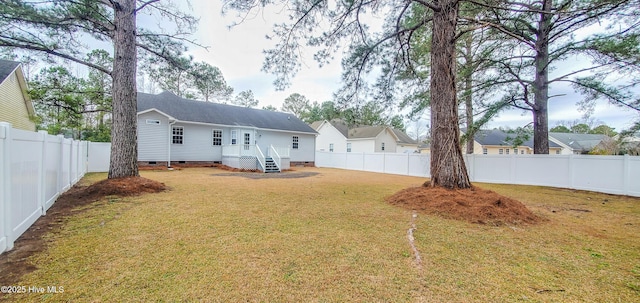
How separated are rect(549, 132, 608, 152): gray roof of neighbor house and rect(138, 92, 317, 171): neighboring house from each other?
121 ft

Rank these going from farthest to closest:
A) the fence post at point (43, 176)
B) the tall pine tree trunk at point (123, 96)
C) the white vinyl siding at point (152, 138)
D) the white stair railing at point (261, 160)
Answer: the white stair railing at point (261, 160) < the white vinyl siding at point (152, 138) < the tall pine tree trunk at point (123, 96) < the fence post at point (43, 176)

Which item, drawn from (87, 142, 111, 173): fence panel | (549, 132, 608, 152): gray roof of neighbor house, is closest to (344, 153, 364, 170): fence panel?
(87, 142, 111, 173): fence panel

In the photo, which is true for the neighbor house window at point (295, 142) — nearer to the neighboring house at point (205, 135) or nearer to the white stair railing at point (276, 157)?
the neighboring house at point (205, 135)

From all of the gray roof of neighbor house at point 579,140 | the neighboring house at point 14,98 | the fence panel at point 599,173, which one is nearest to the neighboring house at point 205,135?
the neighboring house at point 14,98

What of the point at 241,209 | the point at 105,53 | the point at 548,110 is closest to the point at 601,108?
the point at 548,110

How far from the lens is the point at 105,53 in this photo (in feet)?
41.6

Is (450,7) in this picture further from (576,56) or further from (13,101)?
(13,101)

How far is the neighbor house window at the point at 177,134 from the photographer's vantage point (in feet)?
48.4

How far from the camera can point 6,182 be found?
267 cm

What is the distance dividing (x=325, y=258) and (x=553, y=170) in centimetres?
1158

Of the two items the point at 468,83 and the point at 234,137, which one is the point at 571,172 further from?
the point at 234,137

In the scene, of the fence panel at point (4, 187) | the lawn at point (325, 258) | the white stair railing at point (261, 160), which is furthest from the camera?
the white stair railing at point (261, 160)

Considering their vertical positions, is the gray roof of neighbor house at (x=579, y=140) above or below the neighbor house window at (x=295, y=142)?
above

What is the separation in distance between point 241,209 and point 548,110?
12781 mm
